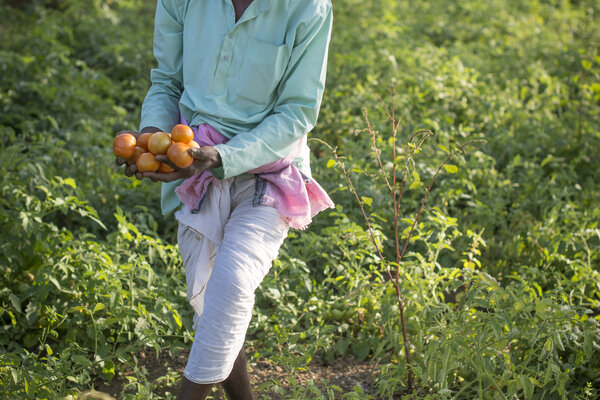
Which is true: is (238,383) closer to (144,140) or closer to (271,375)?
(271,375)

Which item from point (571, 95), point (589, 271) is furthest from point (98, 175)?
point (571, 95)

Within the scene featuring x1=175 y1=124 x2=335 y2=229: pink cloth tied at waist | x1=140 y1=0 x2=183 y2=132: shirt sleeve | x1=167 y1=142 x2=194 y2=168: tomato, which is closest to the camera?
x1=167 y1=142 x2=194 y2=168: tomato

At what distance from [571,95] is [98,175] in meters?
4.14

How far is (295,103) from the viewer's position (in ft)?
7.47

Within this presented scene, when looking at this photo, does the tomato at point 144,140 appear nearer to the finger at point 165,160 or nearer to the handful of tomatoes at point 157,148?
the handful of tomatoes at point 157,148

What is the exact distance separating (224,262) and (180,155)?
13.4 inches

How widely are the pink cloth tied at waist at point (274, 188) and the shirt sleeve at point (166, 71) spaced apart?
0.16 m

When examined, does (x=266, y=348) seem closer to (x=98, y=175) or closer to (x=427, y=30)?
(x=98, y=175)

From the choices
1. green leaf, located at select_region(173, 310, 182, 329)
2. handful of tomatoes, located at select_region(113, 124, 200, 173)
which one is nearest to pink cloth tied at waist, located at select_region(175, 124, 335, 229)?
handful of tomatoes, located at select_region(113, 124, 200, 173)

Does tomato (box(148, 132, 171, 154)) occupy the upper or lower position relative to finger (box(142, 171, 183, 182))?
upper

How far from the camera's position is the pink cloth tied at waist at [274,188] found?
2285mm

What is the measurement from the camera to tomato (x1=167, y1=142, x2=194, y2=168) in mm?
2055

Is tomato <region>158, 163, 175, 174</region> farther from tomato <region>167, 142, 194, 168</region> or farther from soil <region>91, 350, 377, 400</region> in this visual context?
soil <region>91, 350, 377, 400</region>

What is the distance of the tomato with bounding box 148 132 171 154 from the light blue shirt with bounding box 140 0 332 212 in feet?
0.58
